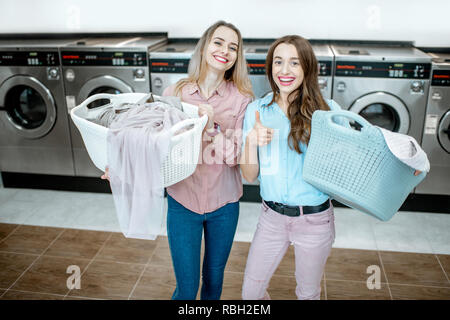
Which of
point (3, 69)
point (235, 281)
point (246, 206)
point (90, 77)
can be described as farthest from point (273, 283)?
point (3, 69)

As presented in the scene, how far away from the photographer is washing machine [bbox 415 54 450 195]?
10.9 ft

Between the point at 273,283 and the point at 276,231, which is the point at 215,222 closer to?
the point at 276,231

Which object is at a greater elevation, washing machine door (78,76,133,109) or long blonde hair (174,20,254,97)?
long blonde hair (174,20,254,97)

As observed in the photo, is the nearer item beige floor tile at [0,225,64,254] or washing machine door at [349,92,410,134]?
beige floor tile at [0,225,64,254]

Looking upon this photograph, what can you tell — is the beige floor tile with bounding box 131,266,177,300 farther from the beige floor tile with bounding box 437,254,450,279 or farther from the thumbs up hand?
the beige floor tile with bounding box 437,254,450,279

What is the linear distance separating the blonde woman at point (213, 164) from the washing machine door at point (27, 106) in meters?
2.13

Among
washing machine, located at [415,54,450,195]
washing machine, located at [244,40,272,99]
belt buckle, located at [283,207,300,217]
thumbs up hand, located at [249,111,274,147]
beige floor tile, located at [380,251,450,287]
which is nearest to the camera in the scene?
thumbs up hand, located at [249,111,274,147]

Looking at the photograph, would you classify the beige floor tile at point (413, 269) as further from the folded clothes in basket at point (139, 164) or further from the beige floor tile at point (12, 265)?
the beige floor tile at point (12, 265)

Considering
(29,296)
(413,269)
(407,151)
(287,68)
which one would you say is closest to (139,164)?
(287,68)

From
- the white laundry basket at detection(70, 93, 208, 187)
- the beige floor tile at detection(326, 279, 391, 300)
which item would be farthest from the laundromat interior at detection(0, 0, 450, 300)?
the white laundry basket at detection(70, 93, 208, 187)

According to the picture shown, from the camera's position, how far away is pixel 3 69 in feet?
12.3

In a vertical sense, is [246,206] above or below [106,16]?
below

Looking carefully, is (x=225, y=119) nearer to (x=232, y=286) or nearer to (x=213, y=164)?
(x=213, y=164)
